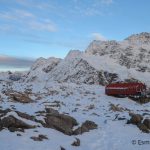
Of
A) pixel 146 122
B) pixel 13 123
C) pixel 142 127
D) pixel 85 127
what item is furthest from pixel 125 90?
pixel 13 123

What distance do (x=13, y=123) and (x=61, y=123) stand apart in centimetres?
403

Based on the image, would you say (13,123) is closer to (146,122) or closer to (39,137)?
(39,137)

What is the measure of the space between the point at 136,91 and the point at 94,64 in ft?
357

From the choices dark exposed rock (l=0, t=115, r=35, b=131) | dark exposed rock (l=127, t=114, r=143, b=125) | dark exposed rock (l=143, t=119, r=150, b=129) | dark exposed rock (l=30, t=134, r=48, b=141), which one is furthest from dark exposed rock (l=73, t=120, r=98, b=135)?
dark exposed rock (l=143, t=119, r=150, b=129)

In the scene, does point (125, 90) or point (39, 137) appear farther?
point (125, 90)

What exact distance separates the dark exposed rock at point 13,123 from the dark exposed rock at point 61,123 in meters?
2.14

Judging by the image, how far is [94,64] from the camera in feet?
576

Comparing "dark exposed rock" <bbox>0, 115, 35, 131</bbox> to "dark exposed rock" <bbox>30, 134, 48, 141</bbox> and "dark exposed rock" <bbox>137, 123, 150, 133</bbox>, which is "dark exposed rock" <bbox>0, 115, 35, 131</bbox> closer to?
"dark exposed rock" <bbox>30, 134, 48, 141</bbox>

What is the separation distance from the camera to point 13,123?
23125 millimetres

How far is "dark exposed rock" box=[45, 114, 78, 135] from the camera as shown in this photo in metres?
24.9

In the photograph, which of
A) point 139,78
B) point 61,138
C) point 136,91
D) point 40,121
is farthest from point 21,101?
point 139,78

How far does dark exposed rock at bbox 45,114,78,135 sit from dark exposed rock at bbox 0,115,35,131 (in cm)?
214

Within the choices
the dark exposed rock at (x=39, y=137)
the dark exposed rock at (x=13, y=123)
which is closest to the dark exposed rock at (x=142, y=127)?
the dark exposed rock at (x=39, y=137)

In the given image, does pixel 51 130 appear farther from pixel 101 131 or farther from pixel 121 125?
pixel 121 125
